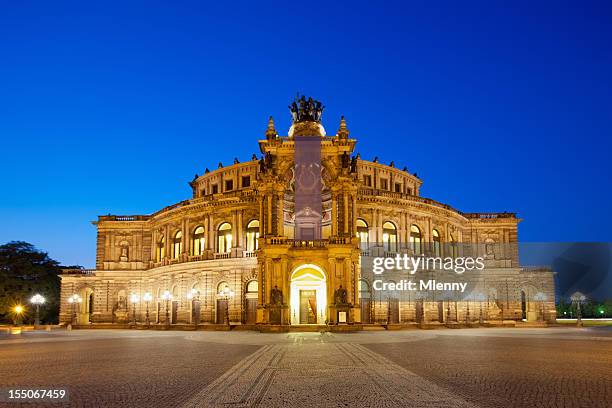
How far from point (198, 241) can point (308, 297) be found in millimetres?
18104

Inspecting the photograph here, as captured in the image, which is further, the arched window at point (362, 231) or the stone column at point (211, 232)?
the stone column at point (211, 232)

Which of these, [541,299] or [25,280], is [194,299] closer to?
[25,280]

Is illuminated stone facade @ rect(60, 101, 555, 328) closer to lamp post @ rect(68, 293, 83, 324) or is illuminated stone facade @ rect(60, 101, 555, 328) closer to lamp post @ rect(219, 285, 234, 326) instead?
lamp post @ rect(219, 285, 234, 326)

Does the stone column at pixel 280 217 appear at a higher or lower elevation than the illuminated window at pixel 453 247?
higher

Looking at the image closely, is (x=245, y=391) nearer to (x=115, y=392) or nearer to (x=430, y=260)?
(x=115, y=392)

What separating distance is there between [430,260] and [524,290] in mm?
17386

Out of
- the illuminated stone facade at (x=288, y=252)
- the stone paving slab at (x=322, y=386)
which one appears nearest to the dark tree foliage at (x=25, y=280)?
the illuminated stone facade at (x=288, y=252)

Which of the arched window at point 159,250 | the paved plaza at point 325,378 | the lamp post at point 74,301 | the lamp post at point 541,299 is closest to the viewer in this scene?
the paved plaza at point 325,378

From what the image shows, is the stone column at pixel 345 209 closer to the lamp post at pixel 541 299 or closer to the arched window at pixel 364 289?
the arched window at pixel 364 289

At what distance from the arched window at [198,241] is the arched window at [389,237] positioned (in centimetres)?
2133

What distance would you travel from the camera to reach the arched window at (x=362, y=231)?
65.1m

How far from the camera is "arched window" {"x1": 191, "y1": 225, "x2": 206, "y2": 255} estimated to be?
230 ft

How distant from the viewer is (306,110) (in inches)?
2304

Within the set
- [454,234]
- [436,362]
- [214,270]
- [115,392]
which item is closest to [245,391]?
[115,392]
